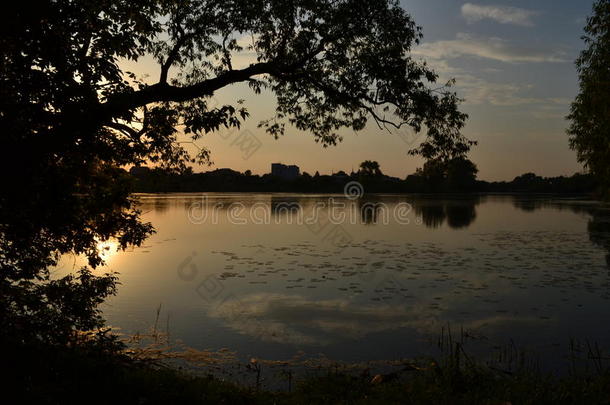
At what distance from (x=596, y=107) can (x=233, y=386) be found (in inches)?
803

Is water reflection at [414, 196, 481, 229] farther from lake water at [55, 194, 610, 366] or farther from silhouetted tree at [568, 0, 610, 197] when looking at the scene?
silhouetted tree at [568, 0, 610, 197]

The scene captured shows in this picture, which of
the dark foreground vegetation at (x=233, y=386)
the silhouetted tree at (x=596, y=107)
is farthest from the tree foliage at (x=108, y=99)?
the silhouetted tree at (x=596, y=107)

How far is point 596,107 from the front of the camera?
20.9 meters

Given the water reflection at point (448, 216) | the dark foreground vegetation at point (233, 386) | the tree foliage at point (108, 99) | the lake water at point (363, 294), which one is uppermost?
the tree foliage at point (108, 99)

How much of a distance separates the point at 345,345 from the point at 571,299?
9.68m

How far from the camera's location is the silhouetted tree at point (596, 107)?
2005cm

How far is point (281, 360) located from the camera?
38.2 feet

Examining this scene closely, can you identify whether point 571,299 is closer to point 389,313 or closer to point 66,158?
point 389,313

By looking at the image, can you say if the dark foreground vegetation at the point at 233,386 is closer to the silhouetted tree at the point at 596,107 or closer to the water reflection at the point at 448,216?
the silhouetted tree at the point at 596,107

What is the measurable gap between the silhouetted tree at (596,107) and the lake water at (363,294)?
17.9 ft

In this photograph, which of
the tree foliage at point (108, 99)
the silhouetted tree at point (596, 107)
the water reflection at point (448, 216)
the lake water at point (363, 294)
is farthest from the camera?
the water reflection at point (448, 216)

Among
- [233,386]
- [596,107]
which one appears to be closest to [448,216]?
[596,107]

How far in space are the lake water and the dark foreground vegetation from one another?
91.0 inches

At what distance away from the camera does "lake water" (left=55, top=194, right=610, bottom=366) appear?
13.2 metres
